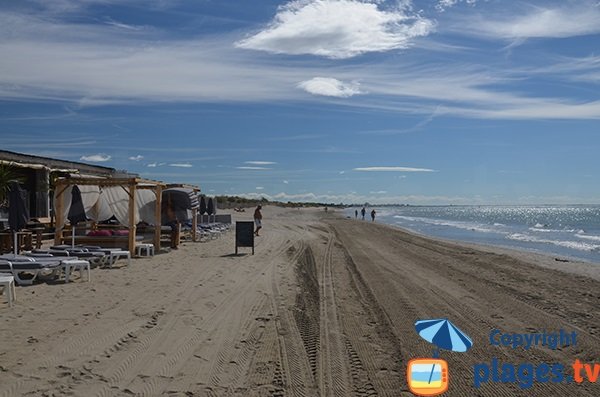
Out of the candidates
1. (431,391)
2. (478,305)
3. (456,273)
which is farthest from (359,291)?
(431,391)

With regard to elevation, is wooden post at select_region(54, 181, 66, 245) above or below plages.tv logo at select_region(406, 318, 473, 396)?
above

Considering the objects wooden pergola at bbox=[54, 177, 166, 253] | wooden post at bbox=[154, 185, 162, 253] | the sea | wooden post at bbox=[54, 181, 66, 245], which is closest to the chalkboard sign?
wooden post at bbox=[154, 185, 162, 253]

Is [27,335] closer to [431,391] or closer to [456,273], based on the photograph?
[431,391]

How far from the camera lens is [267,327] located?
8016 millimetres

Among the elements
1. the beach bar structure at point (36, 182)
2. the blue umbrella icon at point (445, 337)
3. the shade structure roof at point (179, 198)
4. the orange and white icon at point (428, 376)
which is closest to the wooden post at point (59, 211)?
the shade structure roof at point (179, 198)

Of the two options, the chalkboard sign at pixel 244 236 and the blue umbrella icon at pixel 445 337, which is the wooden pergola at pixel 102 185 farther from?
the blue umbrella icon at pixel 445 337

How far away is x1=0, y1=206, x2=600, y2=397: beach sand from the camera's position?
5664 mm

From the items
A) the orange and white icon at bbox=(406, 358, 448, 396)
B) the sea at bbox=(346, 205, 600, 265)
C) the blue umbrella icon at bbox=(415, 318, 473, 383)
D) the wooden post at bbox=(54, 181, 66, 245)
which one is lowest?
the sea at bbox=(346, 205, 600, 265)

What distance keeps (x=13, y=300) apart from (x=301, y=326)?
184 inches

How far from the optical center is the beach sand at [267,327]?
5664 mm

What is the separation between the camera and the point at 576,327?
8.54 meters

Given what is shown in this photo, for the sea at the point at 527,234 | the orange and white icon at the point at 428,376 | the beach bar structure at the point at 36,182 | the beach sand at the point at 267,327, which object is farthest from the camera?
the sea at the point at 527,234

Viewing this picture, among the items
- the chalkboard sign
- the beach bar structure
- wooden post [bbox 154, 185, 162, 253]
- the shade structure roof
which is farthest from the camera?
the beach bar structure

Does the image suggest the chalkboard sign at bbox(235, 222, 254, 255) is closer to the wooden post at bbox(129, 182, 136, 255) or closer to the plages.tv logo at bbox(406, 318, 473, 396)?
the wooden post at bbox(129, 182, 136, 255)
